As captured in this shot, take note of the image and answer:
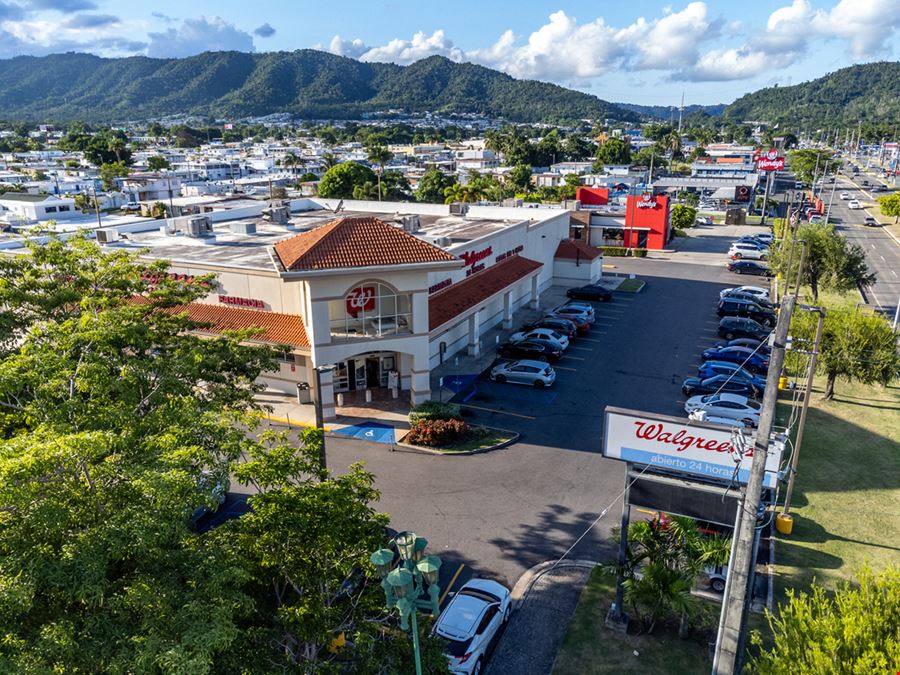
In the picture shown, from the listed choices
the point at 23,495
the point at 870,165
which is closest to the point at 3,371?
the point at 23,495

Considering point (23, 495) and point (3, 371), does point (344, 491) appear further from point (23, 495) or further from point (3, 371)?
point (3, 371)

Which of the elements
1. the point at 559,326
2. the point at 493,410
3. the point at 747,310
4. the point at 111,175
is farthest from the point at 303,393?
Answer: the point at 111,175

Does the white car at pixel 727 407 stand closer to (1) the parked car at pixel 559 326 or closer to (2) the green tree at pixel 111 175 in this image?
(1) the parked car at pixel 559 326

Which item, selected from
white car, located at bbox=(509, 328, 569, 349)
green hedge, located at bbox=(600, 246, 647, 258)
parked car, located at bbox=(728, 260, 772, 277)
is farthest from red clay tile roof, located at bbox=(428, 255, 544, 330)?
green hedge, located at bbox=(600, 246, 647, 258)

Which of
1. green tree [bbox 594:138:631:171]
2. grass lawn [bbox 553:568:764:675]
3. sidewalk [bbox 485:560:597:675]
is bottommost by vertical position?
sidewalk [bbox 485:560:597:675]

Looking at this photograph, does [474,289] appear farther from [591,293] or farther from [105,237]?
[105,237]

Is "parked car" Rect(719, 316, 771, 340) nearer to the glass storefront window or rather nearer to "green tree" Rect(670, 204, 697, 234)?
the glass storefront window
